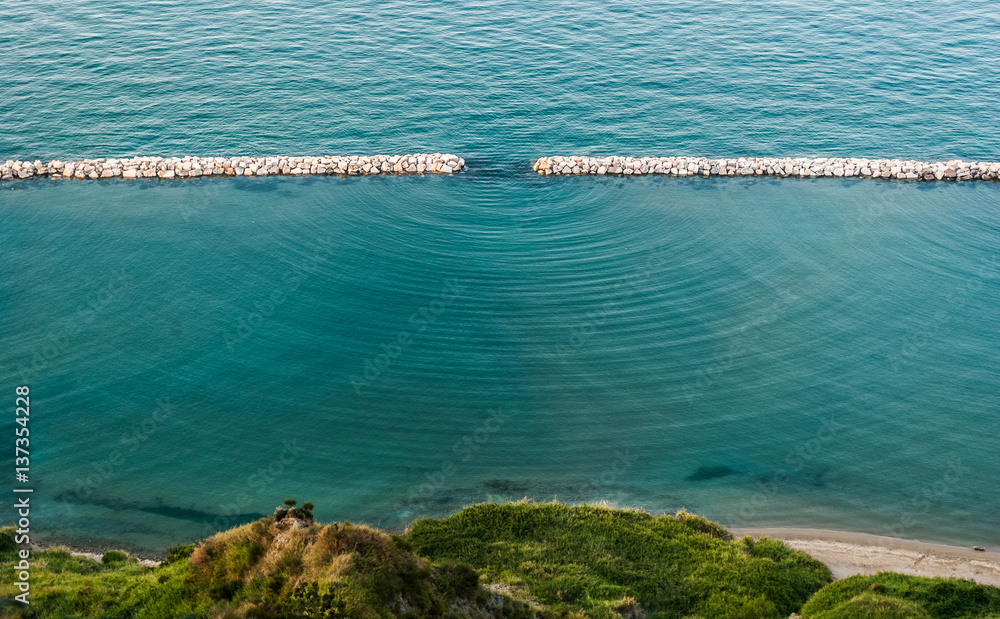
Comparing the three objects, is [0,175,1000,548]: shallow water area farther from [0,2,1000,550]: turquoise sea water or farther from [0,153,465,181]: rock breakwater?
[0,153,465,181]: rock breakwater

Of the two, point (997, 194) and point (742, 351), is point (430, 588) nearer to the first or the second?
point (742, 351)

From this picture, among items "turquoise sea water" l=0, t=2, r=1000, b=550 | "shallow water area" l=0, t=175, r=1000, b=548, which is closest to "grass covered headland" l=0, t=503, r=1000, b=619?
"shallow water area" l=0, t=175, r=1000, b=548

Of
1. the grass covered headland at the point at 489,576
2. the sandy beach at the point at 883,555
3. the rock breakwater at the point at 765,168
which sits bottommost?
the sandy beach at the point at 883,555

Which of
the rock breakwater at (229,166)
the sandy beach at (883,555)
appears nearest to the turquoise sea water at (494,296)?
the sandy beach at (883,555)

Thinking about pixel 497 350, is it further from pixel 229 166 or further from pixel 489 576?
pixel 229 166

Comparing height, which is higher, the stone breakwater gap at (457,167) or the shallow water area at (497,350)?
the stone breakwater gap at (457,167)

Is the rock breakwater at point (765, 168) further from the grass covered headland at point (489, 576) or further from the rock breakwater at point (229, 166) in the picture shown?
the grass covered headland at point (489, 576)

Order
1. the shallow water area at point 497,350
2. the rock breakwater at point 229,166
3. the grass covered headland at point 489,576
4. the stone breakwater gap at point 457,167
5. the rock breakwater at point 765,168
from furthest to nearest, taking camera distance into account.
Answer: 1. the rock breakwater at point 765,168
2. the stone breakwater gap at point 457,167
3. the rock breakwater at point 229,166
4. the shallow water area at point 497,350
5. the grass covered headland at point 489,576
